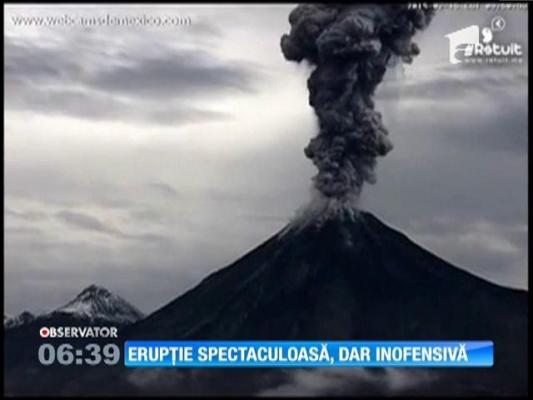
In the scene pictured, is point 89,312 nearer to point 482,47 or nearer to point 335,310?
point 335,310

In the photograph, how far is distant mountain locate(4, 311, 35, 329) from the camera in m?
8.88

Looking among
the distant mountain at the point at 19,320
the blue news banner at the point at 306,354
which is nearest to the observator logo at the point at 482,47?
the blue news banner at the point at 306,354

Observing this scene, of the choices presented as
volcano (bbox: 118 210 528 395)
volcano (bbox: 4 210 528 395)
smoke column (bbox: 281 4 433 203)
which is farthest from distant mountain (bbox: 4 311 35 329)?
smoke column (bbox: 281 4 433 203)

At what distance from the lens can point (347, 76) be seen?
925 centimetres

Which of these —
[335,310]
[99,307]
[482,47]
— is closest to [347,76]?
[482,47]

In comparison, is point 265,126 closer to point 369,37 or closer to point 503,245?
point 369,37

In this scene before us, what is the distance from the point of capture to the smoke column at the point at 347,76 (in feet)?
29.4

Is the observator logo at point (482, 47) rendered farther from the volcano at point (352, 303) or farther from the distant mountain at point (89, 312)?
the distant mountain at point (89, 312)

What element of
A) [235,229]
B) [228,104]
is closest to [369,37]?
[228,104]

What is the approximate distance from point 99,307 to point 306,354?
172cm

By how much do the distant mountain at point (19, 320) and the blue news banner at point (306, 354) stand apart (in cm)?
82

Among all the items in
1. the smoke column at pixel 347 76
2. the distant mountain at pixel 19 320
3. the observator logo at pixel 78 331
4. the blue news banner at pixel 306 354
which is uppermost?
the smoke column at pixel 347 76

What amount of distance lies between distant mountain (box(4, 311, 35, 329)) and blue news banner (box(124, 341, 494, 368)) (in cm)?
82

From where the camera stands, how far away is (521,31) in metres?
8.99
